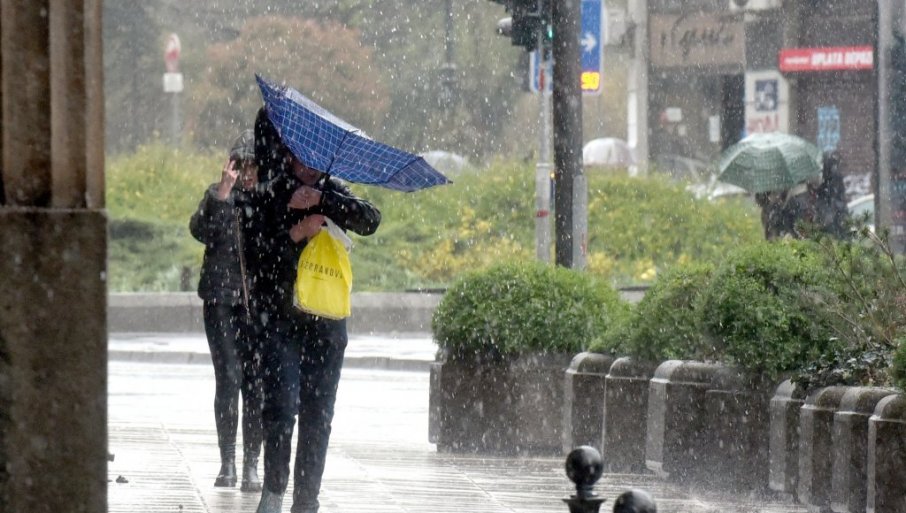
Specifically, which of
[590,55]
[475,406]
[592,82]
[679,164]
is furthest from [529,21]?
[679,164]

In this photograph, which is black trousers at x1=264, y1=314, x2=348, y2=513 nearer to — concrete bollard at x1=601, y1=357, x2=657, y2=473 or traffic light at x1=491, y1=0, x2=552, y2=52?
concrete bollard at x1=601, y1=357, x2=657, y2=473

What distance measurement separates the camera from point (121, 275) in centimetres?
2983

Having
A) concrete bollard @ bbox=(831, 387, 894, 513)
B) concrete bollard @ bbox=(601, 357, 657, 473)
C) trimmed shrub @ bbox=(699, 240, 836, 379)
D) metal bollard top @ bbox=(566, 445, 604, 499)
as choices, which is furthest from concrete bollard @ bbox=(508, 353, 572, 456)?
metal bollard top @ bbox=(566, 445, 604, 499)

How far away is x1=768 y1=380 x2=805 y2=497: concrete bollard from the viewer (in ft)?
30.5

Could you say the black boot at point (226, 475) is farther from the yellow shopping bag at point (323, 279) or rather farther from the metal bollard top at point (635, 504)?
the metal bollard top at point (635, 504)

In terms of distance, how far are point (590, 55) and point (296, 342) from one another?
1033 centimetres

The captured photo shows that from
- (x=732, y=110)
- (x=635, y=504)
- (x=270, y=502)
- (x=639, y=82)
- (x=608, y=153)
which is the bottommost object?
(x=270, y=502)

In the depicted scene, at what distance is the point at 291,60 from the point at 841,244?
37.9m

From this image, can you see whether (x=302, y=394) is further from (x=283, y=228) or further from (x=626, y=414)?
(x=626, y=414)

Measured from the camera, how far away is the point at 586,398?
11.5 meters

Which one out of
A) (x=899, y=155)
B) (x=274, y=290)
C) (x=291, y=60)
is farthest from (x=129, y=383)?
(x=291, y=60)

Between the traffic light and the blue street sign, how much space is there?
1.79m

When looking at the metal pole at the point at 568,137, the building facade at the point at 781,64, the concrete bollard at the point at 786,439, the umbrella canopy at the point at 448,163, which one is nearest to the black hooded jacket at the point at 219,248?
the concrete bollard at the point at 786,439

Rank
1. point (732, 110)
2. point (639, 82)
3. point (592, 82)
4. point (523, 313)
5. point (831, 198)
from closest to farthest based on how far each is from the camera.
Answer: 1. point (523, 313)
2. point (592, 82)
3. point (831, 198)
4. point (732, 110)
5. point (639, 82)
